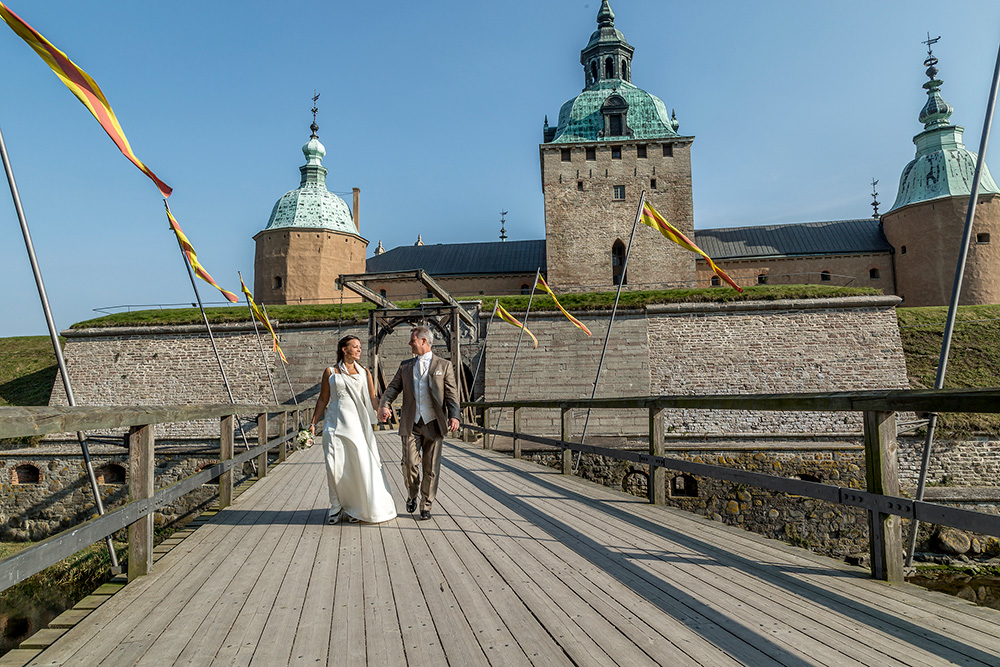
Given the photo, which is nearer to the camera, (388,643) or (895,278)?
(388,643)

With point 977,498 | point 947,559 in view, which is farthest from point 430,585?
point 977,498

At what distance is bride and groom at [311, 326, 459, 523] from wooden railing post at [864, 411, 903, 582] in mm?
2875

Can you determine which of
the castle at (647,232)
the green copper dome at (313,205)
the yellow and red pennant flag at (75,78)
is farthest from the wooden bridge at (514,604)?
the green copper dome at (313,205)

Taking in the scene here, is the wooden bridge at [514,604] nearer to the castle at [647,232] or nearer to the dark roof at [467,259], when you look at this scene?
the castle at [647,232]

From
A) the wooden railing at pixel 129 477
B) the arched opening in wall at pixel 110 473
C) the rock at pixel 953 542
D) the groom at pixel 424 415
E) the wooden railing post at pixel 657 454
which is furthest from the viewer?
the arched opening in wall at pixel 110 473

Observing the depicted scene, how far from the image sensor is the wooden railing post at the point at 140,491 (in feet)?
10.8

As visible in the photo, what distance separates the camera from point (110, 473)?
19.1 meters

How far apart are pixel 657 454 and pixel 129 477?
12.7 ft

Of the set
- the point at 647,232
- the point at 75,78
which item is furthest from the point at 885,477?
the point at 647,232

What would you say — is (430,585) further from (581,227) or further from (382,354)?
(581,227)

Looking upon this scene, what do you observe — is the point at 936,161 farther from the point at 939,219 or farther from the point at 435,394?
the point at 435,394

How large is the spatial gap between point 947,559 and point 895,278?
2558 cm

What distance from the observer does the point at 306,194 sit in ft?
112

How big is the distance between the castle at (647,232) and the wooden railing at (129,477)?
Result: 28340 millimetres
